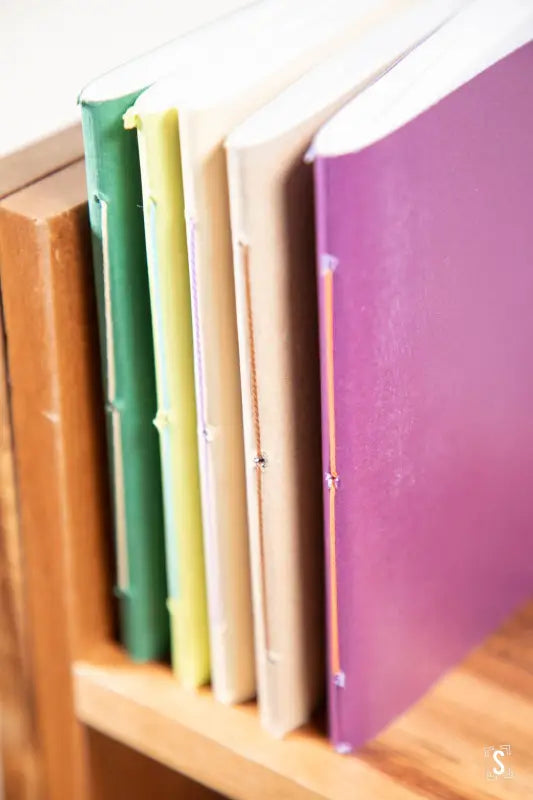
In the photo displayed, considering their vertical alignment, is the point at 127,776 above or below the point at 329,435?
below

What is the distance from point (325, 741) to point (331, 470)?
0.14 meters

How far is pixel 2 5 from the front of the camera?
25.7 inches

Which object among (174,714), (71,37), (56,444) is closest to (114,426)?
(56,444)

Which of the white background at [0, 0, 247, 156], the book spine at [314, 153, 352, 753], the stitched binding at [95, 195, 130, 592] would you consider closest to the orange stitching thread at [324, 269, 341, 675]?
the book spine at [314, 153, 352, 753]

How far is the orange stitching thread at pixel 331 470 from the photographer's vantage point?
0.43 m

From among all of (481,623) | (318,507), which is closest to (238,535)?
(318,507)

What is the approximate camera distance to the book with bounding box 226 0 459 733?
1.42 ft

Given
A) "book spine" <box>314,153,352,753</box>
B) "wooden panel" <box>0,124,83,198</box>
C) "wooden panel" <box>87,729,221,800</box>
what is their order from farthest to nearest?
"wooden panel" <box>87,729,221,800</box> < "wooden panel" <box>0,124,83,198</box> < "book spine" <box>314,153,352,753</box>

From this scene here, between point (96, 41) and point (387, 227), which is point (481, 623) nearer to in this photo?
point (387, 227)

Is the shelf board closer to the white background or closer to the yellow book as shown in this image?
the yellow book

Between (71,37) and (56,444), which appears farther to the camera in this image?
(71,37)

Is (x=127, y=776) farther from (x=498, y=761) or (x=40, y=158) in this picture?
(x=40, y=158)

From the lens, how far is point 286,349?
0.46 metres

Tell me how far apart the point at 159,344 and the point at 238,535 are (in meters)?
0.09
